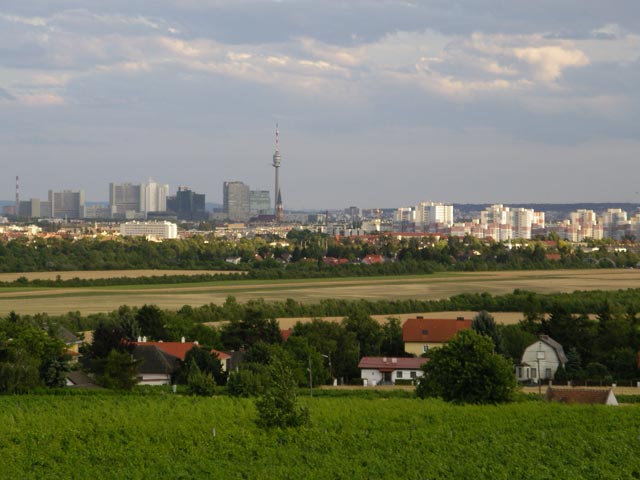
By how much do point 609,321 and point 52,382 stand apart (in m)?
21.8

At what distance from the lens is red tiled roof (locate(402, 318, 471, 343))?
4425cm

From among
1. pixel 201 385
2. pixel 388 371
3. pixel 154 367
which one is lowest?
pixel 388 371

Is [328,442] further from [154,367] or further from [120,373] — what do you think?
[154,367]

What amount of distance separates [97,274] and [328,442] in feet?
228

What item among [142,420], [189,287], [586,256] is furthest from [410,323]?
[586,256]

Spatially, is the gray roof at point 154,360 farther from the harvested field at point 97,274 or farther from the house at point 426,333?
the harvested field at point 97,274

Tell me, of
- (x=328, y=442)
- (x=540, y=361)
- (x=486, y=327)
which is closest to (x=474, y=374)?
(x=328, y=442)

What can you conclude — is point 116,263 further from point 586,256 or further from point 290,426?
point 290,426

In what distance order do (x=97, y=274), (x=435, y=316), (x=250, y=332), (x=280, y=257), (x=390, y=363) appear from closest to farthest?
(x=390, y=363)
(x=250, y=332)
(x=435, y=316)
(x=97, y=274)
(x=280, y=257)

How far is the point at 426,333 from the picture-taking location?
44.6m

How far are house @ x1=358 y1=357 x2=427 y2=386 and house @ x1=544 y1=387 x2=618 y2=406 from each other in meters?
7.99

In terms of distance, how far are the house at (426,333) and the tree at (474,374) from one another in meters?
12.8

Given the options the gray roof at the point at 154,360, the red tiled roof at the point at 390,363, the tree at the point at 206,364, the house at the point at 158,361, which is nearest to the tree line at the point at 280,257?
the red tiled roof at the point at 390,363

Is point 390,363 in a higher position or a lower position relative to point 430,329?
lower
